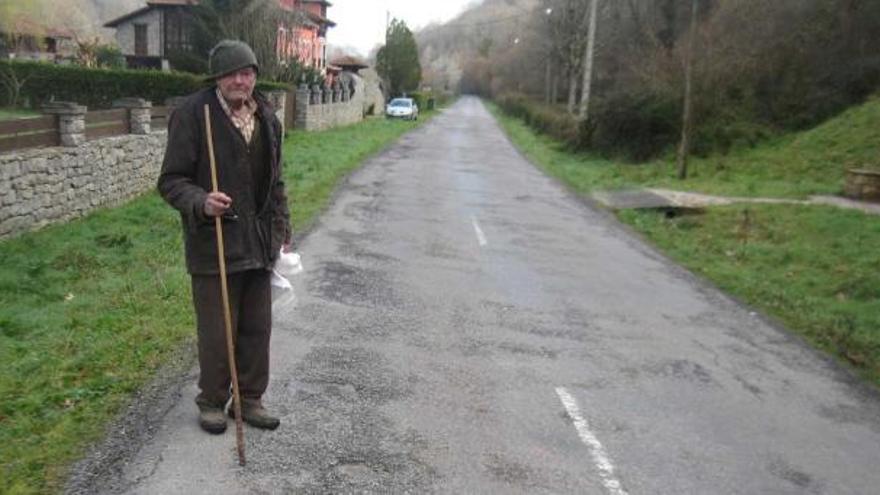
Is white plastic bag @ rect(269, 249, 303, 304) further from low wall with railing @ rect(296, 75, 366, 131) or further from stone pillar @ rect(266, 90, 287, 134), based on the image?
low wall with railing @ rect(296, 75, 366, 131)

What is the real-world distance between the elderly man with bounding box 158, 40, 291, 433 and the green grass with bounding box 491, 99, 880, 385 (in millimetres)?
5630

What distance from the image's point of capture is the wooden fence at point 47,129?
37.7ft

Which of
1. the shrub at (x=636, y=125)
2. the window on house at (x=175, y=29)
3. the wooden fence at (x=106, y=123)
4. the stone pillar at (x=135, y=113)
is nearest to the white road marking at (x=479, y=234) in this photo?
the wooden fence at (x=106, y=123)

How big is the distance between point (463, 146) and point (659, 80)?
8935 mm

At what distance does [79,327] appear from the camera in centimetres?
699

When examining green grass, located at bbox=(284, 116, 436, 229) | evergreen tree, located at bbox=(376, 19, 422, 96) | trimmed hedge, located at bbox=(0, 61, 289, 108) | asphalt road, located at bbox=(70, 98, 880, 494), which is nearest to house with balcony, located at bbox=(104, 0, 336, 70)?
green grass, located at bbox=(284, 116, 436, 229)

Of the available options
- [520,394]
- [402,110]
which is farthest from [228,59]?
[402,110]

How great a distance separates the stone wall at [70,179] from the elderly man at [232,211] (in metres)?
7.73

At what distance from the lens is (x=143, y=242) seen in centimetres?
1148

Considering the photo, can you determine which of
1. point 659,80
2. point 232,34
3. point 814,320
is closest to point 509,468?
point 814,320

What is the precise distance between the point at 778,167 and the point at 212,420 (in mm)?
19953

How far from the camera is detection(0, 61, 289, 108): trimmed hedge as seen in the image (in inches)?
1147

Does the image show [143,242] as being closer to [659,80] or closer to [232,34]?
[659,80]

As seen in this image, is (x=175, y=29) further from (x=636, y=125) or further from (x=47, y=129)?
(x=47, y=129)
